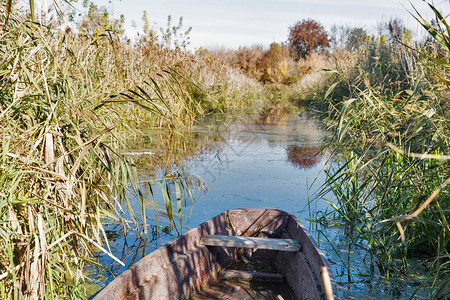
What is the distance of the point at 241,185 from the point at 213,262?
2.07 meters

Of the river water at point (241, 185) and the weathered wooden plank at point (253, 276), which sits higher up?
the river water at point (241, 185)

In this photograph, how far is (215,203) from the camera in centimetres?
416

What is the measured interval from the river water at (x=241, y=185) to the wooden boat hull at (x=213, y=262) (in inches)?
7.1

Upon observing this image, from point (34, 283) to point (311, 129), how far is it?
8.16 metres

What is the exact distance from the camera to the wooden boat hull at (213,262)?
2090 mm

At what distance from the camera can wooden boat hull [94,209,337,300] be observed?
2.09 metres

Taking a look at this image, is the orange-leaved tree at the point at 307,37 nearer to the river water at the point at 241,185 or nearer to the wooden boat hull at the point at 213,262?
the river water at the point at 241,185

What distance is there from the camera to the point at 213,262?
2822 mm

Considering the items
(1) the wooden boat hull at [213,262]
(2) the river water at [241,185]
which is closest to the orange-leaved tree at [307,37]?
(2) the river water at [241,185]

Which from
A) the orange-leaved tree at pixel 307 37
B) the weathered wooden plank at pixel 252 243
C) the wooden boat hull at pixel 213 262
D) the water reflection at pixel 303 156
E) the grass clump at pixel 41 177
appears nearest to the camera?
the grass clump at pixel 41 177

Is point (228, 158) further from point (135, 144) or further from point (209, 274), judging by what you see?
point (209, 274)

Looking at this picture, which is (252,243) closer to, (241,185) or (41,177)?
(41,177)

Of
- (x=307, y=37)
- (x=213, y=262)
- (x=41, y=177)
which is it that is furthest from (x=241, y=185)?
(x=307, y=37)

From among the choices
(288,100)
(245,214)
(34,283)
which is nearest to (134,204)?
(245,214)
